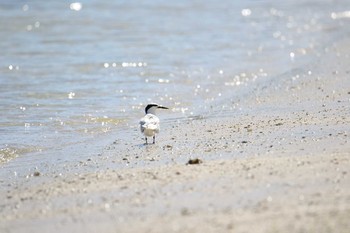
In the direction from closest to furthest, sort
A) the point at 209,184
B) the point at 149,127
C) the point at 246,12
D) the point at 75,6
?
1. the point at 209,184
2. the point at 149,127
3. the point at 246,12
4. the point at 75,6

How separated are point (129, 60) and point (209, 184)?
10.4m

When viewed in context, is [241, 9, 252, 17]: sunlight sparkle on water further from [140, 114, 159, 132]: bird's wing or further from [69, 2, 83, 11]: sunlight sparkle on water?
[140, 114, 159, 132]: bird's wing

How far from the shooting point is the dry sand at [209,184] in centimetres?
535

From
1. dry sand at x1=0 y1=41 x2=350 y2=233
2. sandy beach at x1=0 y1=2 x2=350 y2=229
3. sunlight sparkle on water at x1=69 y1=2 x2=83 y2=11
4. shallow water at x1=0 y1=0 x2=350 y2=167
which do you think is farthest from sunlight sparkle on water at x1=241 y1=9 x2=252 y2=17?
dry sand at x1=0 y1=41 x2=350 y2=233

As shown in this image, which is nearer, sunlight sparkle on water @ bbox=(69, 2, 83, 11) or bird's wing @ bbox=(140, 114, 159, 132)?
bird's wing @ bbox=(140, 114, 159, 132)

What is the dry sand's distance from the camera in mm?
5352

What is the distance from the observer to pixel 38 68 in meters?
15.9

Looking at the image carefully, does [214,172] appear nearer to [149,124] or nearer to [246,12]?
[149,124]

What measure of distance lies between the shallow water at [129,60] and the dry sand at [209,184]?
1318 mm

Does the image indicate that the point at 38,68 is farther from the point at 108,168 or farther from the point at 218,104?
the point at 108,168

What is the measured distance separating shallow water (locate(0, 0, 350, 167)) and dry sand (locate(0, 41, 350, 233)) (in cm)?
132

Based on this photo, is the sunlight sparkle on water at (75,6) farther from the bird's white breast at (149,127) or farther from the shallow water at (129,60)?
the bird's white breast at (149,127)

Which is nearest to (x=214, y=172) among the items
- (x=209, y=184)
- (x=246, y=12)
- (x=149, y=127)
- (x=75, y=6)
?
(x=209, y=184)

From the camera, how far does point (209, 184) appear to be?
20.5ft
